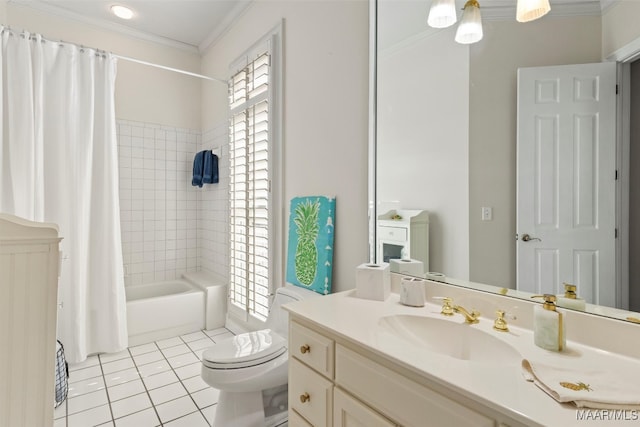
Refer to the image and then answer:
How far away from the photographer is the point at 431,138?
1332mm

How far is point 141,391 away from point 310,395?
1544 mm

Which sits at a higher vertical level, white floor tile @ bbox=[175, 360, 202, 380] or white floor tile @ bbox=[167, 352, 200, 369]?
white floor tile @ bbox=[167, 352, 200, 369]

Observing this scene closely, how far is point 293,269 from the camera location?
2.03 metres

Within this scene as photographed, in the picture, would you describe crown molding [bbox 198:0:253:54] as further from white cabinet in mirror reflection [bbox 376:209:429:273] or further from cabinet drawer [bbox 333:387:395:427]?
cabinet drawer [bbox 333:387:395:427]

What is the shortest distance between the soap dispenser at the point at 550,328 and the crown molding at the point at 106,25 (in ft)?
12.7

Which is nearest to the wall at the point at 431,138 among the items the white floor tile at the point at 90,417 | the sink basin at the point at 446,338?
the sink basin at the point at 446,338

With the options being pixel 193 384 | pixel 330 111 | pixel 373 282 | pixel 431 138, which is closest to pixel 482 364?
pixel 373 282

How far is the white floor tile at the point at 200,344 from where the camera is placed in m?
2.67

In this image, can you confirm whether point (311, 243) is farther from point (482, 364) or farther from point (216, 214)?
point (216, 214)

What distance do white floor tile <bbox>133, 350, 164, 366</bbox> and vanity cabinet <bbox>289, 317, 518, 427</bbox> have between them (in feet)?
5.80

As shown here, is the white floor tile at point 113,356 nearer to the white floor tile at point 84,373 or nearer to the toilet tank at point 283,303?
the white floor tile at point 84,373

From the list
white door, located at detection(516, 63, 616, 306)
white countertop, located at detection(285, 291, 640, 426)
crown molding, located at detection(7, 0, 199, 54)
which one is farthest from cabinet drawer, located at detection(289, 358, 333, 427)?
crown molding, located at detection(7, 0, 199, 54)

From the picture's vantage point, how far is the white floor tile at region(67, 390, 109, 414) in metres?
1.85

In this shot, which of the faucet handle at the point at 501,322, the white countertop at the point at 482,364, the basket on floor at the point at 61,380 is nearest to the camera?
the white countertop at the point at 482,364
